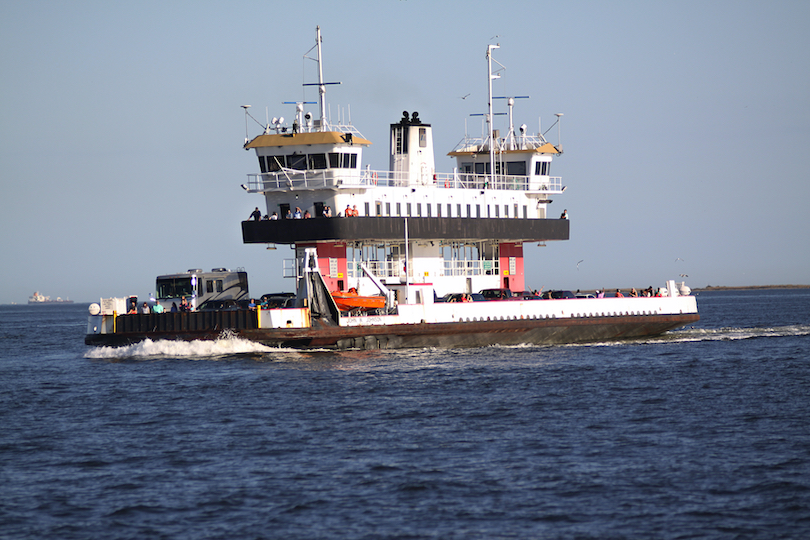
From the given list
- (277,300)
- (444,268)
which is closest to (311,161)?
(277,300)

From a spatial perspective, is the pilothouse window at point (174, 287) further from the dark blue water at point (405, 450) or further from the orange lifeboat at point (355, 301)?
the orange lifeboat at point (355, 301)

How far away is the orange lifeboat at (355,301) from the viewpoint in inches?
1550

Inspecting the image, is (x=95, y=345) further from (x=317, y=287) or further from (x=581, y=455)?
(x=581, y=455)

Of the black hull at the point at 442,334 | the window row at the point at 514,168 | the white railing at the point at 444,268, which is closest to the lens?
the black hull at the point at 442,334

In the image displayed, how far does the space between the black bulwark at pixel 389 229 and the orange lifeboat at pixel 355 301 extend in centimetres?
280

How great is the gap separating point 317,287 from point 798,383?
1903cm

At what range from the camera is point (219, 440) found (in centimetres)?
2212

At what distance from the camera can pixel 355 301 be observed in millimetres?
39531

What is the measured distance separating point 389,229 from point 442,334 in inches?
225

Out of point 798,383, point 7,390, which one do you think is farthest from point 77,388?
point 798,383

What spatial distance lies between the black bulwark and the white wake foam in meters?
6.02

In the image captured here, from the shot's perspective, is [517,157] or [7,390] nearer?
[7,390]

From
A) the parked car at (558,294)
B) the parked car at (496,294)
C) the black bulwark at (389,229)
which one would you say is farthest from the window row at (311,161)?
the parked car at (558,294)

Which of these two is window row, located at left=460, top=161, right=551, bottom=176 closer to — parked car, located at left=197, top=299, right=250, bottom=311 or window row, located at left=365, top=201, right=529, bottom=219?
window row, located at left=365, top=201, right=529, bottom=219
